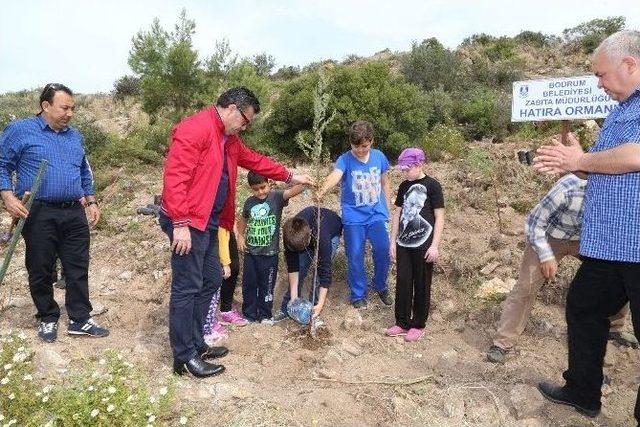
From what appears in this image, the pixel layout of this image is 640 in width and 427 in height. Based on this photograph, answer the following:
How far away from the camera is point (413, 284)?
166 inches

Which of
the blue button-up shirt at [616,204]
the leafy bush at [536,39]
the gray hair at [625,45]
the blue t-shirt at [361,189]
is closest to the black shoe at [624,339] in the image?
the blue button-up shirt at [616,204]

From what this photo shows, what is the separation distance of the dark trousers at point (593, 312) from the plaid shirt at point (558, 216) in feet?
1.79

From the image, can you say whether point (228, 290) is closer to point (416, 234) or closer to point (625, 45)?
point (416, 234)

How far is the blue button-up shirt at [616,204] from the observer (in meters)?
2.46

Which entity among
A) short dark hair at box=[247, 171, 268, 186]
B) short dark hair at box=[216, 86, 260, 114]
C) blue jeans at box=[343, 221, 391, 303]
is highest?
short dark hair at box=[216, 86, 260, 114]

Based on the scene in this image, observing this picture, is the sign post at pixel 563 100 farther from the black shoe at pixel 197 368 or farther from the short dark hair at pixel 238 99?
the black shoe at pixel 197 368

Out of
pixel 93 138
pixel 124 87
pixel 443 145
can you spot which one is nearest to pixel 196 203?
pixel 443 145

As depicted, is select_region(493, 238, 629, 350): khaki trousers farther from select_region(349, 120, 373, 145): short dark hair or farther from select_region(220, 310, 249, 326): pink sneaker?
select_region(220, 310, 249, 326): pink sneaker

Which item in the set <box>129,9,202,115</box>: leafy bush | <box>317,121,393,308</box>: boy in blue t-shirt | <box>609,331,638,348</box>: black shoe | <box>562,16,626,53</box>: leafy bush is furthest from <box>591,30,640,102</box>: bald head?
<box>562,16,626,53</box>: leafy bush

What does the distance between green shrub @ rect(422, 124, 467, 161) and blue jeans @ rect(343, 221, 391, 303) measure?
14.4ft

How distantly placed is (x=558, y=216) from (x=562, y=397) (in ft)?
3.65

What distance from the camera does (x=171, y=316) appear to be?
11.1 feet

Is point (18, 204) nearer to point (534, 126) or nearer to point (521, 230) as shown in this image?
point (521, 230)

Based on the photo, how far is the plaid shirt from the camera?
328cm
